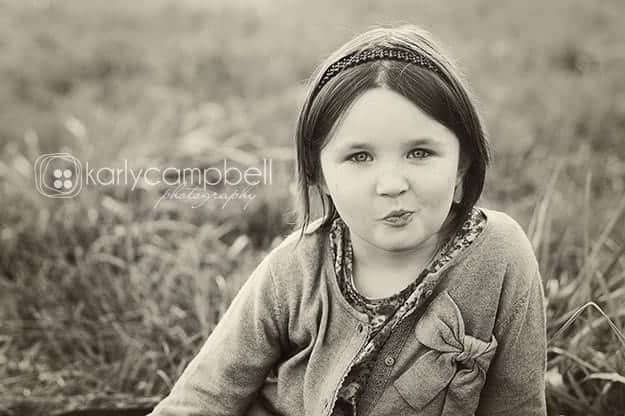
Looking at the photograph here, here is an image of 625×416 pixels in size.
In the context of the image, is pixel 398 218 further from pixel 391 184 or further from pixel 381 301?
pixel 381 301

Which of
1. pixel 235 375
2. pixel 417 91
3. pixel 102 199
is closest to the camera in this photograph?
pixel 417 91

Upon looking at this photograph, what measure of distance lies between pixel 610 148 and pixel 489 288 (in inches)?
98.3

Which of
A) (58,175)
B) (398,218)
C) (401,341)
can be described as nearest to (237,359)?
(401,341)

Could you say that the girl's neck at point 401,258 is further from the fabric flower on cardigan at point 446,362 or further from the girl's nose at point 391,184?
the girl's nose at point 391,184

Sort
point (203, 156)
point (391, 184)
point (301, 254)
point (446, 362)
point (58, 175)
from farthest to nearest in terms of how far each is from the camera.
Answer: point (203, 156) → point (58, 175) → point (301, 254) → point (446, 362) → point (391, 184)

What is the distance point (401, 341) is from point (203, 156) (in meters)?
2.05

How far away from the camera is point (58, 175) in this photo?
328cm

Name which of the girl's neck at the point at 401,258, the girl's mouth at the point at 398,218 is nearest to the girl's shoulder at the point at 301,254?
the girl's neck at the point at 401,258

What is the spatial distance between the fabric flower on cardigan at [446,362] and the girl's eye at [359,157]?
0.36m

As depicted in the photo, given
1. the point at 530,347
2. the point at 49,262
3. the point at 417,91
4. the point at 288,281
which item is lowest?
the point at 49,262

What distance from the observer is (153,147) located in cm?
356

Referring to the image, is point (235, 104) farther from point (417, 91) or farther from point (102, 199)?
point (417, 91)

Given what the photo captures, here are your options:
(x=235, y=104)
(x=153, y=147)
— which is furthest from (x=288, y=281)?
(x=235, y=104)

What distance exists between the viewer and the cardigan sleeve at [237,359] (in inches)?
69.7
